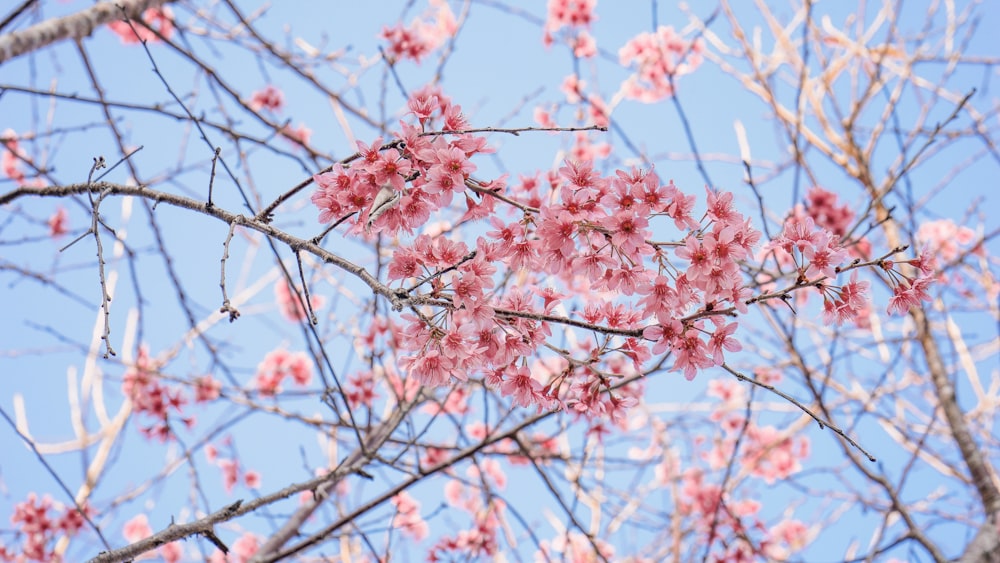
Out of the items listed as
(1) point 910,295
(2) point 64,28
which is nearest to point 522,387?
(1) point 910,295

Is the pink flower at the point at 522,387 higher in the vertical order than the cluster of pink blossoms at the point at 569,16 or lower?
lower

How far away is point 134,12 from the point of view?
251 cm

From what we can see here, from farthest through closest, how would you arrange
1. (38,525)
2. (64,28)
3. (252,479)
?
(252,479)
(38,525)
(64,28)

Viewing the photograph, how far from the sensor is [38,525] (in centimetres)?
401

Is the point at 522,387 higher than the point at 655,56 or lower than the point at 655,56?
lower

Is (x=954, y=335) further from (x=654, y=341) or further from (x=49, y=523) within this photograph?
(x=49, y=523)

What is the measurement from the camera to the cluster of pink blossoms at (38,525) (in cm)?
399

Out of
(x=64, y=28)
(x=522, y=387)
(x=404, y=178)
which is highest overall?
(x=64, y=28)

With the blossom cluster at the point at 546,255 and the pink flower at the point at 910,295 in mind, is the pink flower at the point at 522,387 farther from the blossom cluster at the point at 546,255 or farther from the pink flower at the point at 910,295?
the pink flower at the point at 910,295

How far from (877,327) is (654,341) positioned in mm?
3804

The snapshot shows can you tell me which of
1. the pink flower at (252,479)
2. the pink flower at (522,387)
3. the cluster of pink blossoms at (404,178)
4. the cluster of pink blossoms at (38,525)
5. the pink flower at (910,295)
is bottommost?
the pink flower at (522,387)

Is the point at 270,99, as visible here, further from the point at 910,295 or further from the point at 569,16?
the point at 910,295

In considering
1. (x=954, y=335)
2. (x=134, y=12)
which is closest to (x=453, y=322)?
(x=134, y=12)

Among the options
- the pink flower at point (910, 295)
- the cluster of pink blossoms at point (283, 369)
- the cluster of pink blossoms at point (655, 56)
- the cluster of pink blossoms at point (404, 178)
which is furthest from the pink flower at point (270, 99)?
the pink flower at point (910, 295)
